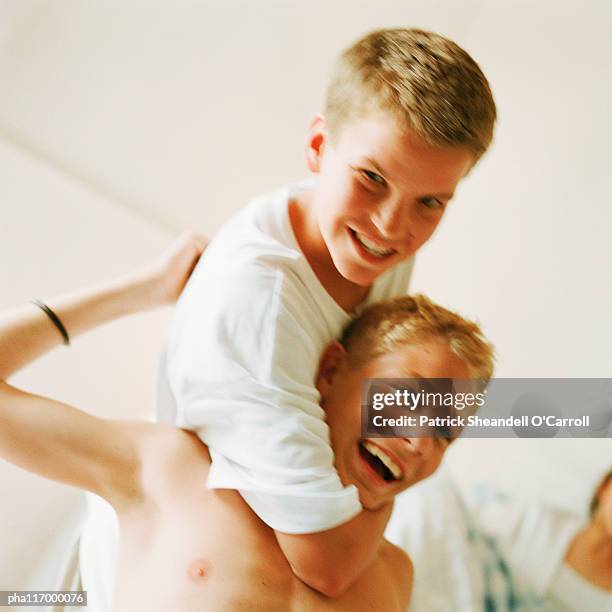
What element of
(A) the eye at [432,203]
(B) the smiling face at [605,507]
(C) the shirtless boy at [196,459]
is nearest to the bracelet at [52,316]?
(C) the shirtless boy at [196,459]

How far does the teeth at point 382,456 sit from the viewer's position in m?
0.70

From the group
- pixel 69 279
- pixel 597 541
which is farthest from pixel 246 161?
pixel 597 541

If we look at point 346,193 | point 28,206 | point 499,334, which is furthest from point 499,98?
point 28,206

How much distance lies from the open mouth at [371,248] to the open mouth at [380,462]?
0.67ft

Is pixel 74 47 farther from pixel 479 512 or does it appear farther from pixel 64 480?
pixel 479 512

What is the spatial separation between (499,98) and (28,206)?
83cm

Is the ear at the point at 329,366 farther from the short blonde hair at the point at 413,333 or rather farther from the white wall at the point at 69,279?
the white wall at the point at 69,279

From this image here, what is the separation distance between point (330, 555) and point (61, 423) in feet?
0.95

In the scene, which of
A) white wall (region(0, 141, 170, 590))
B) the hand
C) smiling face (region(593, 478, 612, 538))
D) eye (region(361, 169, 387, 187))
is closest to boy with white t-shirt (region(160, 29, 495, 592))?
eye (region(361, 169, 387, 187))

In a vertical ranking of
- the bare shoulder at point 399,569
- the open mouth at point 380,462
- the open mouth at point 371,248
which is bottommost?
the bare shoulder at point 399,569

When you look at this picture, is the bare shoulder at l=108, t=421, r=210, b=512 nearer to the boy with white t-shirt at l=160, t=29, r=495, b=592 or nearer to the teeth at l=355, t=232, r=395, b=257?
the boy with white t-shirt at l=160, t=29, r=495, b=592

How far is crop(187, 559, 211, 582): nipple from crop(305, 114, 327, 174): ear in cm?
40

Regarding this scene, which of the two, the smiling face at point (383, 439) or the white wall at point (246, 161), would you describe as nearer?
the smiling face at point (383, 439)

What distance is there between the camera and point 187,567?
619 millimetres
